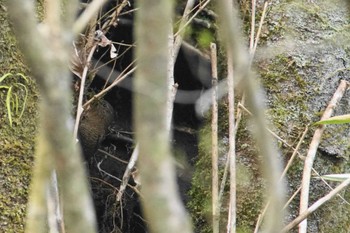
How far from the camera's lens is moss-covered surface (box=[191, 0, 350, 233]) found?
154 centimetres

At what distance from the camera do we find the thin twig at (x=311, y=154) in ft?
4.54

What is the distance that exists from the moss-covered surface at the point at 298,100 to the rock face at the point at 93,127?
0.88 ft

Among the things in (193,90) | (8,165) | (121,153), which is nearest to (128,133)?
(121,153)

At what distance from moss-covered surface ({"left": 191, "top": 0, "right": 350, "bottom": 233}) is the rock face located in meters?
0.27

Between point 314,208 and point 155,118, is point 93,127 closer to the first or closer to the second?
point 314,208

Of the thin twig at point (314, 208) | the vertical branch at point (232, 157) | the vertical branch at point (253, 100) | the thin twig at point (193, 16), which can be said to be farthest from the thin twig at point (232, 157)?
the vertical branch at point (253, 100)

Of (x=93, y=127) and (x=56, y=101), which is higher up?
(x=56, y=101)

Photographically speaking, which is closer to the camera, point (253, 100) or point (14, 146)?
point (253, 100)

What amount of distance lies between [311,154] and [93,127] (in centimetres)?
59

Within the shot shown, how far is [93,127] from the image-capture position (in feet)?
5.77

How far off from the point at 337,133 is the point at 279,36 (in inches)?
11.2

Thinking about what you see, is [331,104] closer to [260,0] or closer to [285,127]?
[285,127]

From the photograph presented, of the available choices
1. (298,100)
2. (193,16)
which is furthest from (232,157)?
(193,16)

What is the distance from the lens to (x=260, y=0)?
1.75 m
